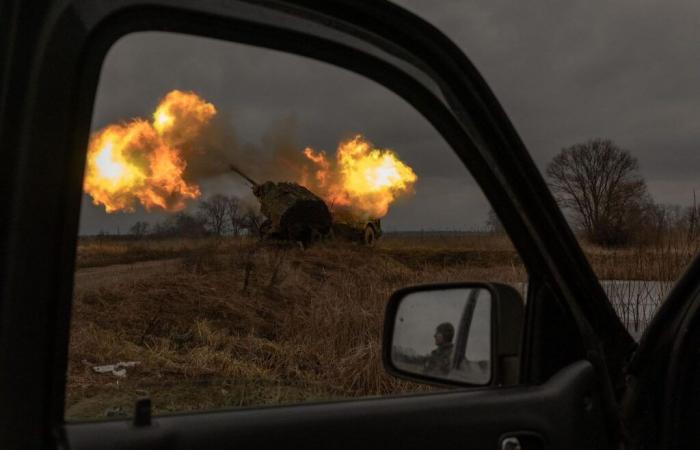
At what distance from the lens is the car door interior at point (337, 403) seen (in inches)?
38.9

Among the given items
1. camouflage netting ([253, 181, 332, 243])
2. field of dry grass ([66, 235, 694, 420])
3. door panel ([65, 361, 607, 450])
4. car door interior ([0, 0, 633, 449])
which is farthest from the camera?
camouflage netting ([253, 181, 332, 243])

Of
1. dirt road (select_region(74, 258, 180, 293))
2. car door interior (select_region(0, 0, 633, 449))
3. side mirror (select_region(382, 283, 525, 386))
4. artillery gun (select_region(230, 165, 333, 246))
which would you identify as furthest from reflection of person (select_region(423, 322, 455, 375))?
artillery gun (select_region(230, 165, 333, 246))

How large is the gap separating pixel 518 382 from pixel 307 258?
9360 millimetres

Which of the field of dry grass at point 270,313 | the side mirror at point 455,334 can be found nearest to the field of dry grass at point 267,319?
the field of dry grass at point 270,313

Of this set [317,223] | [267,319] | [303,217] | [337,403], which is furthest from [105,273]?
[317,223]

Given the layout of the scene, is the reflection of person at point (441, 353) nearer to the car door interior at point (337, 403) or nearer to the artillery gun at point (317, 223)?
the car door interior at point (337, 403)

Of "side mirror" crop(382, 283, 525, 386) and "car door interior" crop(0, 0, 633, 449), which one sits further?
"side mirror" crop(382, 283, 525, 386)

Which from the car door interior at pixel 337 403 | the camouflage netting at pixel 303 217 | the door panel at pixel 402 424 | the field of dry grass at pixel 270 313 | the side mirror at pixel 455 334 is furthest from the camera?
the camouflage netting at pixel 303 217

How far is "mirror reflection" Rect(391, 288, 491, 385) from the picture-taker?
5.07 feet

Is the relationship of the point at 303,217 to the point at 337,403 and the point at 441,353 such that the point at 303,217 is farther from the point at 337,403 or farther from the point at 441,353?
the point at 337,403

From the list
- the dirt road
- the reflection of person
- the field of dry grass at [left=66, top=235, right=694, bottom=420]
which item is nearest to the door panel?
the reflection of person

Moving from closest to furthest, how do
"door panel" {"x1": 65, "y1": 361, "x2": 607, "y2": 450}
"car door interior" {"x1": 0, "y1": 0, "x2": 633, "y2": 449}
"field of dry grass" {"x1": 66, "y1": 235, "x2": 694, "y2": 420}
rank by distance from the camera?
"car door interior" {"x1": 0, "y1": 0, "x2": 633, "y2": 449} < "door panel" {"x1": 65, "y1": 361, "x2": 607, "y2": 450} < "field of dry grass" {"x1": 66, "y1": 235, "x2": 694, "y2": 420}

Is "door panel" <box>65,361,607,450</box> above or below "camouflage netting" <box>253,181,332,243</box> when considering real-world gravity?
below

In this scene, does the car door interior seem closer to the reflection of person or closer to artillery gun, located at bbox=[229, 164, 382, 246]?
the reflection of person
